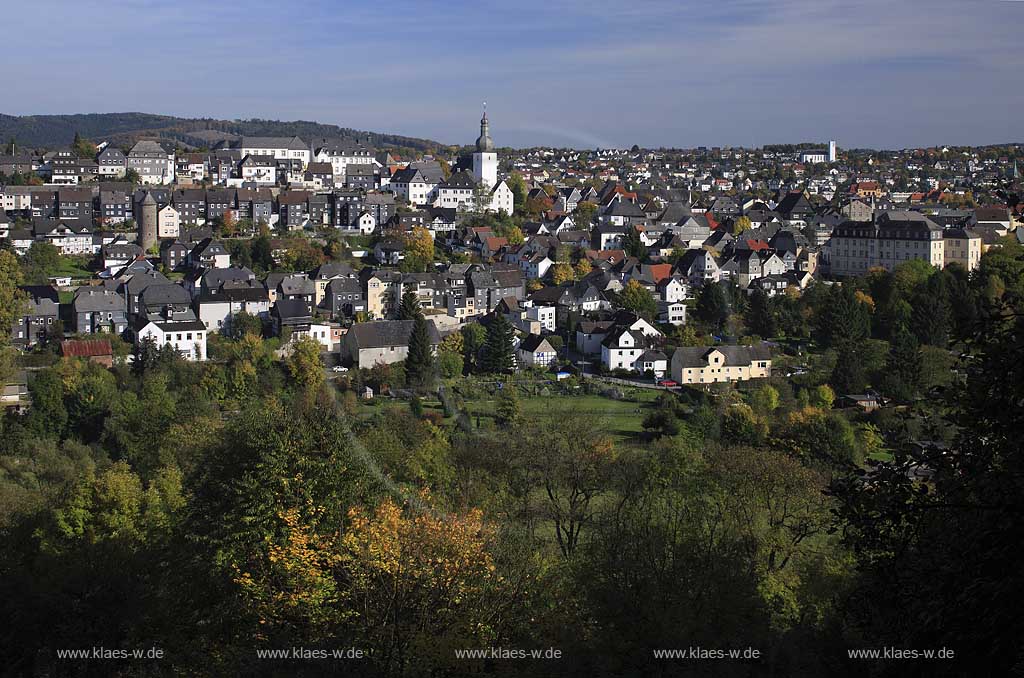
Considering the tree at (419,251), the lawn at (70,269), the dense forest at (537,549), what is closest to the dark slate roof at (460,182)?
the tree at (419,251)

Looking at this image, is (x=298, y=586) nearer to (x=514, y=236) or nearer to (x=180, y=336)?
(x=180, y=336)

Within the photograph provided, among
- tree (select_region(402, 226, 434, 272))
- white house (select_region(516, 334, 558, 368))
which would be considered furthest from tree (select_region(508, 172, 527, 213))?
white house (select_region(516, 334, 558, 368))

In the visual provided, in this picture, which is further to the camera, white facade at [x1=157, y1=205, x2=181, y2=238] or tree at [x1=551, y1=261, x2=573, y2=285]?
white facade at [x1=157, y1=205, x2=181, y2=238]

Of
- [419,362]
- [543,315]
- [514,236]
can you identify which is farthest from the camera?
[514,236]

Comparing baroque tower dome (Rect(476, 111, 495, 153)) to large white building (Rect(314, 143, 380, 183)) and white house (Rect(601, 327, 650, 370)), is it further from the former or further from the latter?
white house (Rect(601, 327, 650, 370))

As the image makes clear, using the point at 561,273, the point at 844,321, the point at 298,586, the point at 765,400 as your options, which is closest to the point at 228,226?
the point at 561,273

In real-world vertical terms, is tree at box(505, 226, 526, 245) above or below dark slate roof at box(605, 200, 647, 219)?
below
